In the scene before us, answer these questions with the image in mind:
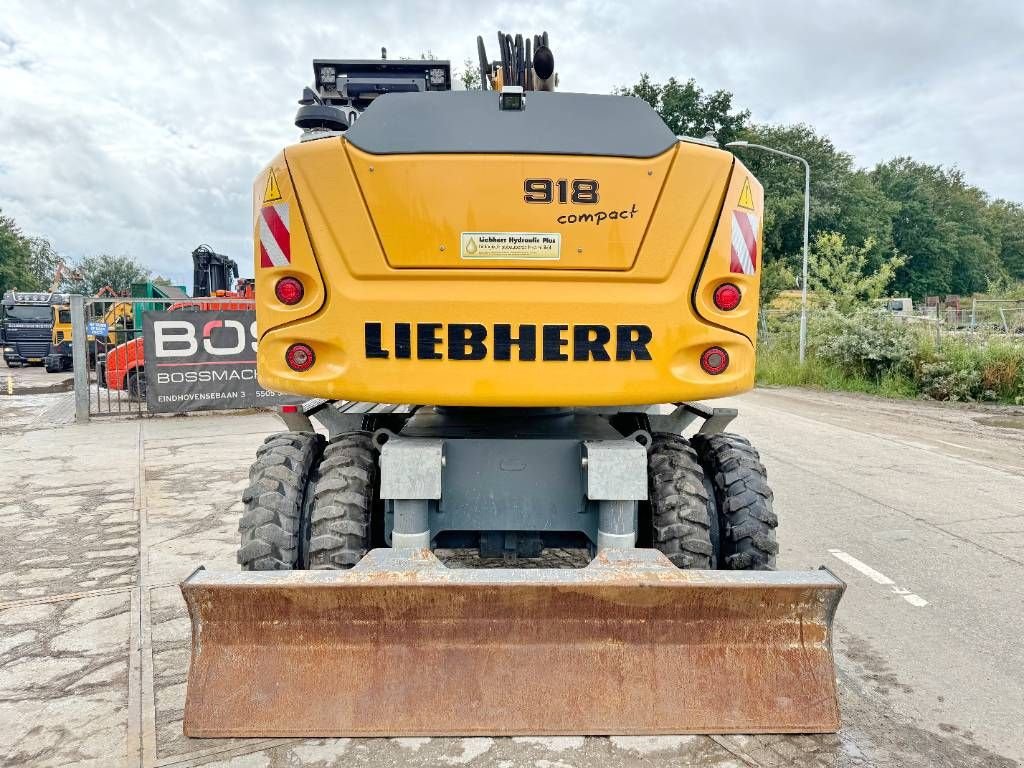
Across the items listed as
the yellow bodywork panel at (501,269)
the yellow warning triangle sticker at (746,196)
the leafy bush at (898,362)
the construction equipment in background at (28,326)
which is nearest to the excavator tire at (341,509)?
the yellow bodywork panel at (501,269)

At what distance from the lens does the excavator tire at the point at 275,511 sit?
304cm

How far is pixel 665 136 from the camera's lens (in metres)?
2.78

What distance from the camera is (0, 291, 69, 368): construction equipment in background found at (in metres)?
28.1

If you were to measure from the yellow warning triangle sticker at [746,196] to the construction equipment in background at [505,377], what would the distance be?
0.04ft

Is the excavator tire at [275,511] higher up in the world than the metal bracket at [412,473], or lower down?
lower down

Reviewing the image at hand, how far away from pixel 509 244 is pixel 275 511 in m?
1.55

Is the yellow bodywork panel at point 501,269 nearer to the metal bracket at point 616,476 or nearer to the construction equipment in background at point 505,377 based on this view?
the construction equipment in background at point 505,377

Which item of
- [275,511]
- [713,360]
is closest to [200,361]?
[275,511]

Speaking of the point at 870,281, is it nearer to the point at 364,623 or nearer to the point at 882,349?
the point at 882,349

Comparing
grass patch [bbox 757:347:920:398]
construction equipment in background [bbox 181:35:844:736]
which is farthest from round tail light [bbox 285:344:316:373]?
grass patch [bbox 757:347:920:398]

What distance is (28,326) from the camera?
27984mm

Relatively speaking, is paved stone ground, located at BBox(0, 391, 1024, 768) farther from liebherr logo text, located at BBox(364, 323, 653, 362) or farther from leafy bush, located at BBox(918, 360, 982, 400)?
leafy bush, located at BBox(918, 360, 982, 400)

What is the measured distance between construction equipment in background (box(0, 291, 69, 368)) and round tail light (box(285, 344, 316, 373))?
30.4 meters

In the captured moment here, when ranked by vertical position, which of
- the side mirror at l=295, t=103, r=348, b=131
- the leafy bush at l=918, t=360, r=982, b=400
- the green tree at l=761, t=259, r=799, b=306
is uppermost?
the green tree at l=761, t=259, r=799, b=306
